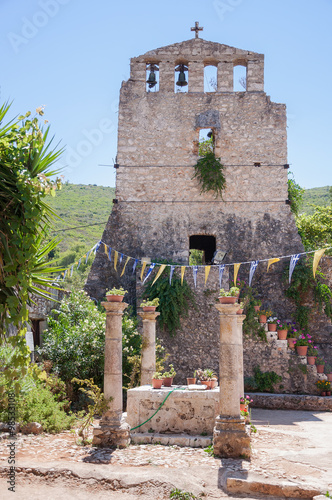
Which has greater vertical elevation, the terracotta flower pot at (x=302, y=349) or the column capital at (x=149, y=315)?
the column capital at (x=149, y=315)

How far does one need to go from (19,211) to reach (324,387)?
37.5ft

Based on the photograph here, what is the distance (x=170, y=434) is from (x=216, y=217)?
30.4ft

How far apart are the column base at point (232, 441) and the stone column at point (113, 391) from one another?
59.7 inches

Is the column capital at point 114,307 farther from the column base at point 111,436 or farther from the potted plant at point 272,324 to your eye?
the potted plant at point 272,324

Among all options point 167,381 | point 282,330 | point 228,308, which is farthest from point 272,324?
point 228,308

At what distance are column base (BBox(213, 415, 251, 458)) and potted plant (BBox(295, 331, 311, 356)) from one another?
678 cm

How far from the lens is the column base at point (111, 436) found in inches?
290

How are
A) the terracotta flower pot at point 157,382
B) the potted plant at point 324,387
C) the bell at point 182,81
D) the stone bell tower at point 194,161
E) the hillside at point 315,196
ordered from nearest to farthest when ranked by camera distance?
the terracotta flower pot at point 157,382 → the potted plant at point 324,387 → the stone bell tower at point 194,161 → the bell at point 182,81 → the hillside at point 315,196

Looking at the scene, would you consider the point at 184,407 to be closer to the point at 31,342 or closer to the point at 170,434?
the point at 170,434

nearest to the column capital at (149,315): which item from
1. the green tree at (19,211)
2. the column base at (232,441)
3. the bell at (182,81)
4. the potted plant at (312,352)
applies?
the column base at (232,441)

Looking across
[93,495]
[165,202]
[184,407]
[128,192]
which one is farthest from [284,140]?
[93,495]

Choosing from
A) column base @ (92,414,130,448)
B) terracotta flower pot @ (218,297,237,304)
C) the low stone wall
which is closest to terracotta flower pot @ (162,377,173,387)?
column base @ (92,414,130,448)

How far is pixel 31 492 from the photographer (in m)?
5.35

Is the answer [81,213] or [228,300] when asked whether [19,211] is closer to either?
[228,300]
